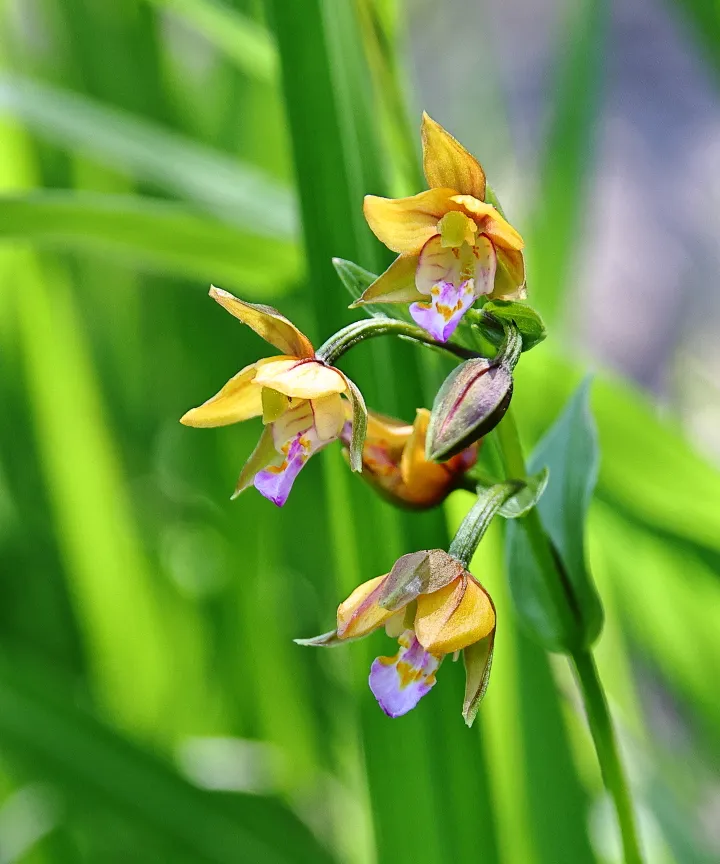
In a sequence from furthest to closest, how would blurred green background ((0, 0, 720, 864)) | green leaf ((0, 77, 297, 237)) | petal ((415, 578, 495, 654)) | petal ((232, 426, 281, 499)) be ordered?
green leaf ((0, 77, 297, 237))
blurred green background ((0, 0, 720, 864))
petal ((232, 426, 281, 499))
petal ((415, 578, 495, 654))

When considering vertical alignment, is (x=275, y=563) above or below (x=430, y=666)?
below

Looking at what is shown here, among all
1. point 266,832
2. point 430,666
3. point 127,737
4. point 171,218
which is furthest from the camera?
point 266,832

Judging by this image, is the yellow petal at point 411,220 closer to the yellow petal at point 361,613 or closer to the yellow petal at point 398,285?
the yellow petal at point 398,285

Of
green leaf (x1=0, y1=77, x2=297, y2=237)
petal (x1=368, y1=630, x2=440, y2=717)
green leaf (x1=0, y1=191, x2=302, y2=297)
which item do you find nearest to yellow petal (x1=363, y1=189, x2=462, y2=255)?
petal (x1=368, y1=630, x2=440, y2=717)

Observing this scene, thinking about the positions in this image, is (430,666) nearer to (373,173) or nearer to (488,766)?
(488,766)

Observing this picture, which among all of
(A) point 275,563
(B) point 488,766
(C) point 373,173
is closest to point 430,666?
(B) point 488,766

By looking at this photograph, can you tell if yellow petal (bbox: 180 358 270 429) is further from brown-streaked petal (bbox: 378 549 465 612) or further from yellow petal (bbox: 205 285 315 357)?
brown-streaked petal (bbox: 378 549 465 612)
